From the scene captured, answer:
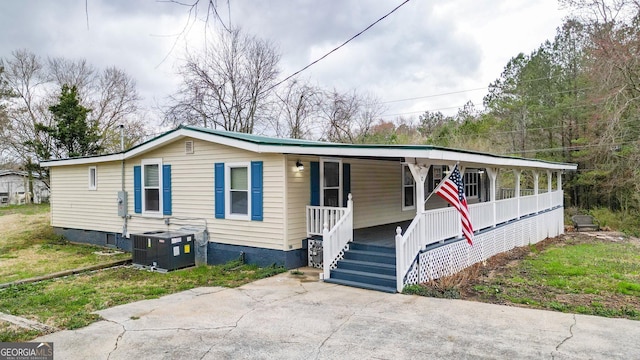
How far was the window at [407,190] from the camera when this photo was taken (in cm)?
1215

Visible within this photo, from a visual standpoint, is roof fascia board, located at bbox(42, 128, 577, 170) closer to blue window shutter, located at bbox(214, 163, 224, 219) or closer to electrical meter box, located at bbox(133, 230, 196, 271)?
blue window shutter, located at bbox(214, 163, 224, 219)

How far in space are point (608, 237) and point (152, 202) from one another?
1748cm

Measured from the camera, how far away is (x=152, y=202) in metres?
10.7

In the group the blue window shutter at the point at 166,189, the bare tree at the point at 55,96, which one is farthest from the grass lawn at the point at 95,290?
the bare tree at the point at 55,96

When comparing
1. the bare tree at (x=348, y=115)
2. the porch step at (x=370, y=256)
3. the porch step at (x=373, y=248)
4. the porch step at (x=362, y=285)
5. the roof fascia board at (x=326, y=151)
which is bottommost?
the porch step at (x=362, y=285)

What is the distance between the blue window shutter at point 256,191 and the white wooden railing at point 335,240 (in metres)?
1.53

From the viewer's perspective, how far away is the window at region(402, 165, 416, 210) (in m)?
12.1

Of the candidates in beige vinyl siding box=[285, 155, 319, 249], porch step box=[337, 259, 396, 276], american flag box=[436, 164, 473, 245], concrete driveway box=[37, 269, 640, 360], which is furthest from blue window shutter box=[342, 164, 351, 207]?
concrete driveway box=[37, 269, 640, 360]

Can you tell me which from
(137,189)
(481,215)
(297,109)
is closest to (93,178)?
(137,189)

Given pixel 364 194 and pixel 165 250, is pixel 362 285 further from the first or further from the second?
pixel 165 250

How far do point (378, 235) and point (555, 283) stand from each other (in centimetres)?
353

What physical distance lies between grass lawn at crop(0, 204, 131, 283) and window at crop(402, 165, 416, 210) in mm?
7925

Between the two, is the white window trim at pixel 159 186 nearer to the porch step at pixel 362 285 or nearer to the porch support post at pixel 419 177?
the porch step at pixel 362 285

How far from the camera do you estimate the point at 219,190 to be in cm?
908
